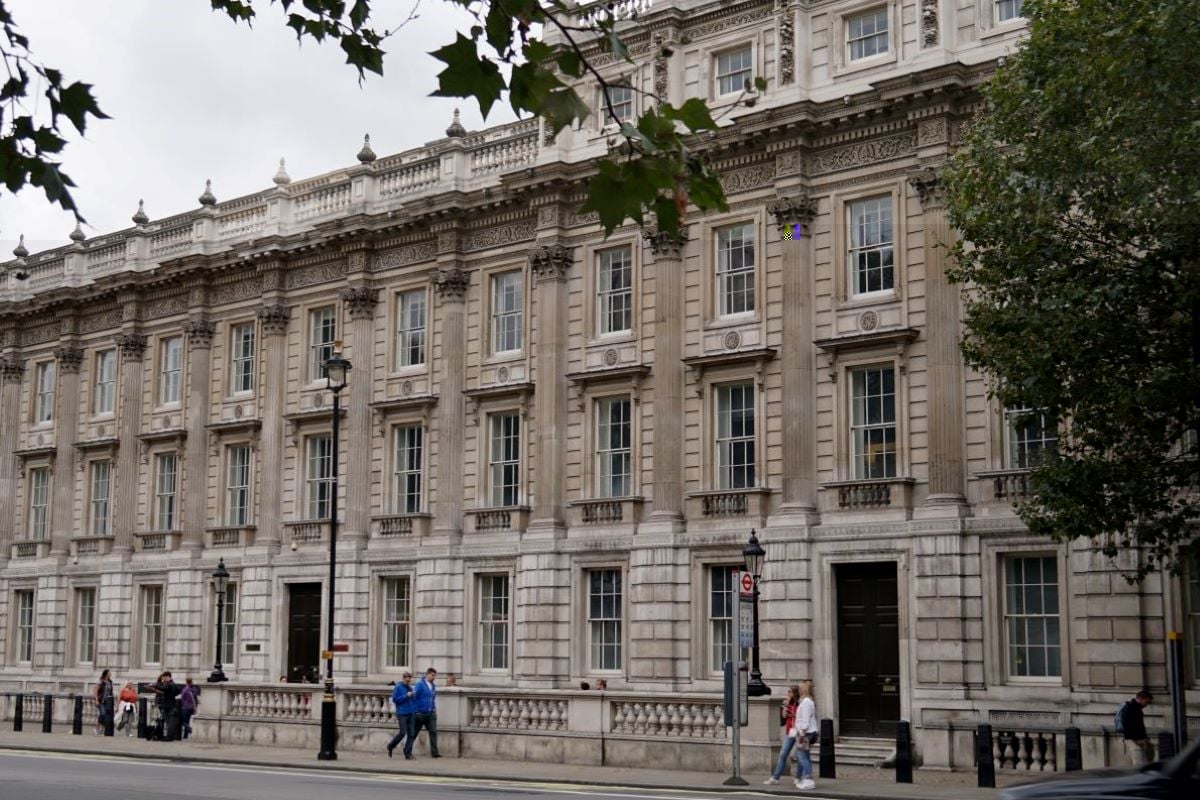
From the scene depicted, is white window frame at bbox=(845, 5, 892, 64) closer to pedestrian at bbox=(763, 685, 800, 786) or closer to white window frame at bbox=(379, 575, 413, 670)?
pedestrian at bbox=(763, 685, 800, 786)

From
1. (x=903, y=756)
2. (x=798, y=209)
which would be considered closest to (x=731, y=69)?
(x=798, y=209)

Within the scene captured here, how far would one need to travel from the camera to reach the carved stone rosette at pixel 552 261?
39.5 m

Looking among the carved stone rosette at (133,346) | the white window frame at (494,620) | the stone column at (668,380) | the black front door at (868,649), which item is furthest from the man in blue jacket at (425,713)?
the carved stone rosette at (133,346)

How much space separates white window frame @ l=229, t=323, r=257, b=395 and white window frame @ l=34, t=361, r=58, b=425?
8.78 metres

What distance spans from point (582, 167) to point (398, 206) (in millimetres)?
6618

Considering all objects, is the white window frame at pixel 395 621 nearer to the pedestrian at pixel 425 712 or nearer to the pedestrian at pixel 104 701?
the pedestrian at pixel 425 712

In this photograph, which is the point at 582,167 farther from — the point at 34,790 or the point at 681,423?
the point at 34,790

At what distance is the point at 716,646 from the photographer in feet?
117

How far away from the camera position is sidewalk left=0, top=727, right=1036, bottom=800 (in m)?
26.7

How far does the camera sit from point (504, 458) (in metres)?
40.7

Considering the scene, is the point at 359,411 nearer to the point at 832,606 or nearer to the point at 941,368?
the point at 832,606

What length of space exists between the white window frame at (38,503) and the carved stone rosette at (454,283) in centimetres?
1813

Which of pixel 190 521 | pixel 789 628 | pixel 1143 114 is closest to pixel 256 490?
pixel 190 521

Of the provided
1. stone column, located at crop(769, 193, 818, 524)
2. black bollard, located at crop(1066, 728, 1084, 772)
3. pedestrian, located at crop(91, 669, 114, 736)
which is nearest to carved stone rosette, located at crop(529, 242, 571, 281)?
stone column, located at crop(769, 193, 818, 524)
